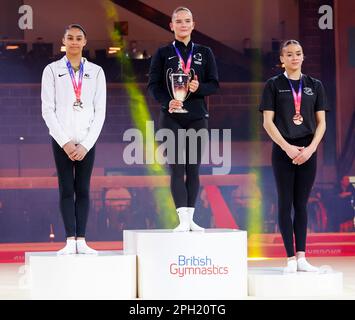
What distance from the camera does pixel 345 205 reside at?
10.5 m

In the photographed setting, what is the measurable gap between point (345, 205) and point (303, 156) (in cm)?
514

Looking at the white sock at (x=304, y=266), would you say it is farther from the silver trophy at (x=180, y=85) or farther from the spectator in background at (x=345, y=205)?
the spectator in background at (x=345, y=205)

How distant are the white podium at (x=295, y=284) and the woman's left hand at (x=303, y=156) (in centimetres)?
71

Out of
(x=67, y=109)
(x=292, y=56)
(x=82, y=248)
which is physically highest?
(x=292, y=56)

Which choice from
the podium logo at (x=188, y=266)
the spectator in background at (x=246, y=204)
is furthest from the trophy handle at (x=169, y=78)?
the spectator in background at (x=246, y=204)

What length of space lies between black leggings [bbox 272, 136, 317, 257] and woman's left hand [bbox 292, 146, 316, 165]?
0.06 meters

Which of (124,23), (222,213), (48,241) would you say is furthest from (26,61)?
(222,213)

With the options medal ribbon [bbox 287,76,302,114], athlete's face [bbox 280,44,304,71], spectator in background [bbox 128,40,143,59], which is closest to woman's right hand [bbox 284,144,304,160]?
medal ribbon [bbox 287,76,302,114]

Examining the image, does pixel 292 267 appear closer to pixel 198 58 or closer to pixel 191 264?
pixel 191 264

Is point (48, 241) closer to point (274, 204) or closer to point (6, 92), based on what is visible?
point (6, 92)

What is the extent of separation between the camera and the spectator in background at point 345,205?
10445 millimetres

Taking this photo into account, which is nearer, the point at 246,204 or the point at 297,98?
the point at 297,98

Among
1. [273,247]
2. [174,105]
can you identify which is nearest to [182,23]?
[174,105]

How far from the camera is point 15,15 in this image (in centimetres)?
1034
